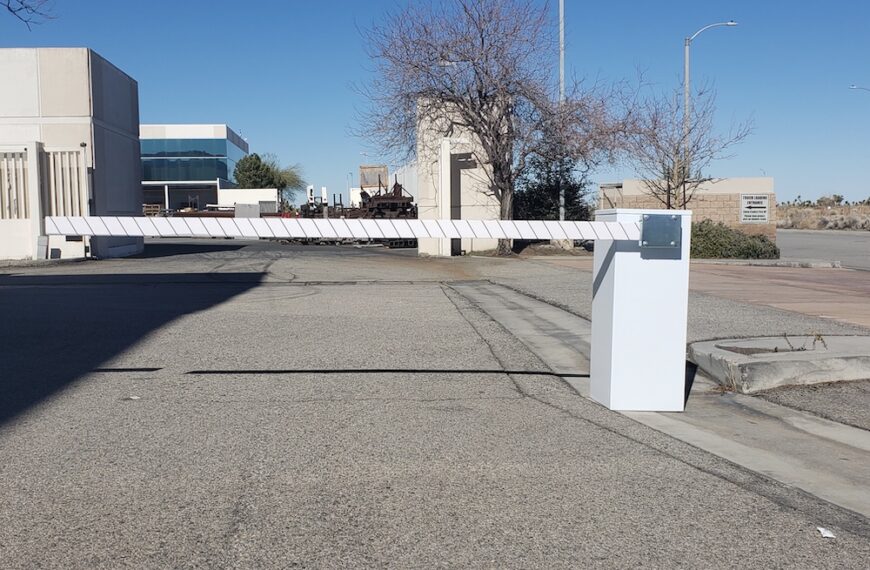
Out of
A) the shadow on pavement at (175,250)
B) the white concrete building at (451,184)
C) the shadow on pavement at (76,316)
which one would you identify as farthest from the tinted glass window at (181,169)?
the shadow on pavement at (76,316)

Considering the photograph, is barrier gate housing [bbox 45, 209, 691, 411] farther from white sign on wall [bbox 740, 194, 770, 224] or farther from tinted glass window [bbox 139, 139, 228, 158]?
tinted glass window [bbox 139, 139, 228, 158]

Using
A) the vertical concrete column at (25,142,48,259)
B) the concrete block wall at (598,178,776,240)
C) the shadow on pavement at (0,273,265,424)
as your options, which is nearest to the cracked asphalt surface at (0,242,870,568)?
the shadow on pavement at (0,273,265,424)

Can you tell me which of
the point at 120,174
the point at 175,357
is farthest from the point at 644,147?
the point at 175,357

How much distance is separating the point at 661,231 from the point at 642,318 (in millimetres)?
685

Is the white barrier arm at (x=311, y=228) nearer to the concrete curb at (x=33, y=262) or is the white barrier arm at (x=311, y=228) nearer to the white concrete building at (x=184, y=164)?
the concrete curb at (x=33, y=262)

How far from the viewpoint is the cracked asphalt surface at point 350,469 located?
4094 millimetres

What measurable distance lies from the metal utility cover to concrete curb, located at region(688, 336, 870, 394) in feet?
6.50

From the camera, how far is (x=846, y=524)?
14.8ft

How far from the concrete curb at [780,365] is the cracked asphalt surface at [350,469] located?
1.60m

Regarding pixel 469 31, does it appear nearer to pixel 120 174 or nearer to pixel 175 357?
pixel 120 174

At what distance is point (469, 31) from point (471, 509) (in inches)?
978

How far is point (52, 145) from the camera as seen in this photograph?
25.7 m

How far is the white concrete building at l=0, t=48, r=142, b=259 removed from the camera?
2458 centimetres

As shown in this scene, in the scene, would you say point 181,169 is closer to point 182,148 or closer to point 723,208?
point 182,148
